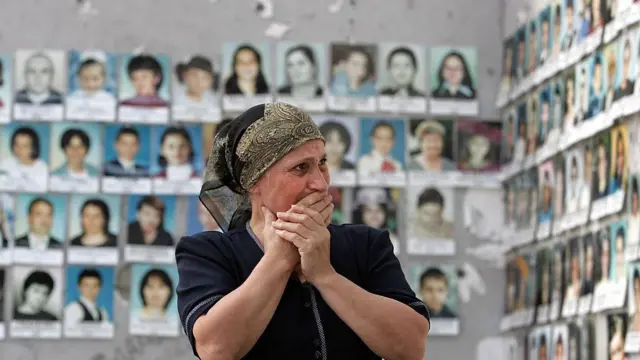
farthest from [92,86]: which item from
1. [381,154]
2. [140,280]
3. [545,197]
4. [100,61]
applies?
[545,197]

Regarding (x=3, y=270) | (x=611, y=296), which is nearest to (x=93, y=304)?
(x=3, y=270)

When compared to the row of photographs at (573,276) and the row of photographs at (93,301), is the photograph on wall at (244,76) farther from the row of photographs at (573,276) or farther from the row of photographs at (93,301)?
the row of photographs at (573,276)

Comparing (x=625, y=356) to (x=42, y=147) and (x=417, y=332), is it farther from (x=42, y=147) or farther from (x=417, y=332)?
(x=42, y=147)

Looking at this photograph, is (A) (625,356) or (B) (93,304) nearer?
(A) (625,356)

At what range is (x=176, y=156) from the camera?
8.98ft

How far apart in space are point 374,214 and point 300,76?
A: 0.34 m

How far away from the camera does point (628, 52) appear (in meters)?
2.07

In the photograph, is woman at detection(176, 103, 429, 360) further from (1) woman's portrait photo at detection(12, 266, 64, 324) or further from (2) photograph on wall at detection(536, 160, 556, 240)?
(1) woman's portrait photo at detection(12, 266, 64, 324)

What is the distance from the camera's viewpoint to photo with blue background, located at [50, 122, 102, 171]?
2723 mm

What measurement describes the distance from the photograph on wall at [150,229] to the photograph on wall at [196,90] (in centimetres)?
19

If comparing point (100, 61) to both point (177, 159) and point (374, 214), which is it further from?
point (374, 214)

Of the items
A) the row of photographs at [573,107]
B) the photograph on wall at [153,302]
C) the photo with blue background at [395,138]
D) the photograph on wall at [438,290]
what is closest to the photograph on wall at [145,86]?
the photograph on wall at [153,302]

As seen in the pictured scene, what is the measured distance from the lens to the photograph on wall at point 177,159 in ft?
8.96

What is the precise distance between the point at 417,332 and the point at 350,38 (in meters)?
1.41
